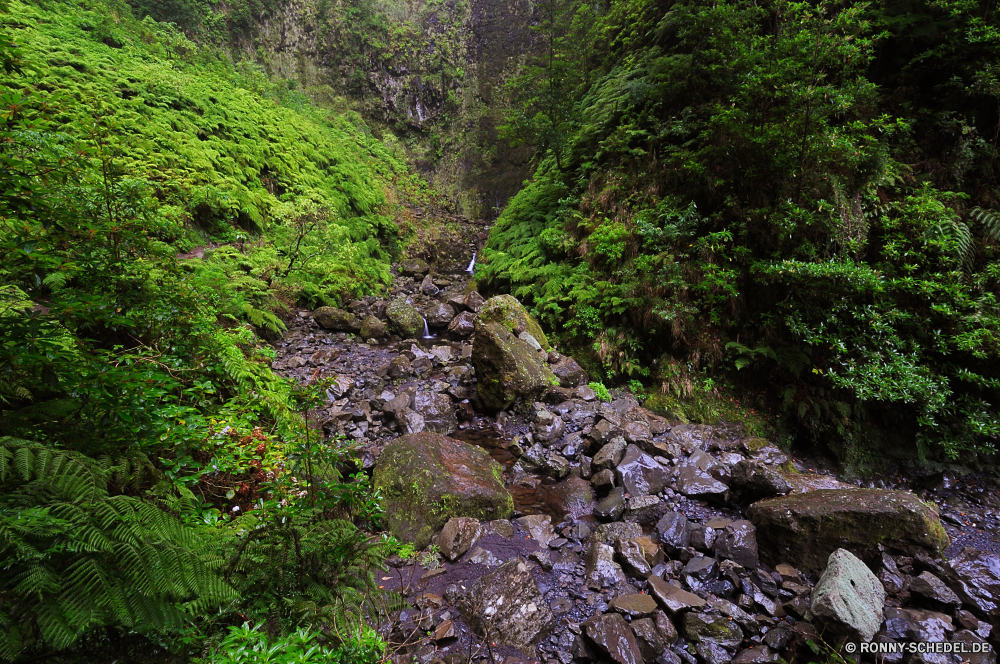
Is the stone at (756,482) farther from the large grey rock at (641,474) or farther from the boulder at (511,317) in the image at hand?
the boulder at (511,317)

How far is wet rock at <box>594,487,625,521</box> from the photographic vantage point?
439 cm

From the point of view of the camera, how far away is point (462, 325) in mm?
9797

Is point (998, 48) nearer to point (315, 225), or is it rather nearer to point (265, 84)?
point (315, 225)

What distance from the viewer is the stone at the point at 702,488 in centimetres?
459

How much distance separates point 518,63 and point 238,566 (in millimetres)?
27182

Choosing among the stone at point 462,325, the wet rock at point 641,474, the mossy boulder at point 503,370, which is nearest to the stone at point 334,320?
the stone at point 462,325

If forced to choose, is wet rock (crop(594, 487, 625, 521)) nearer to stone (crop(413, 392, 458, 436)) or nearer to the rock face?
the rock face

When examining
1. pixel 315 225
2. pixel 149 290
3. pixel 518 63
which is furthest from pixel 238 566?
pixel 518 63

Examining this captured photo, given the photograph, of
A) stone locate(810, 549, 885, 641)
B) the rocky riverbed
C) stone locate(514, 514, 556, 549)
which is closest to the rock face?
the rocky riverbed

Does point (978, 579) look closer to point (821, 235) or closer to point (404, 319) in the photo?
point (821, 235)

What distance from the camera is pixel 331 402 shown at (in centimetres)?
618

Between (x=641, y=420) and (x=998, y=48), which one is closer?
(x=998, y=48)

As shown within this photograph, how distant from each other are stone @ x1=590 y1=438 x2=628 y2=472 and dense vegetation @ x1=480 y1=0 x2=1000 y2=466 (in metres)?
1.82

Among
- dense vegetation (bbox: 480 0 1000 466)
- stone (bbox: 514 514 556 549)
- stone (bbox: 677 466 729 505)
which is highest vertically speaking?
dense vegetation (bbox: 480 0 1000 466)
